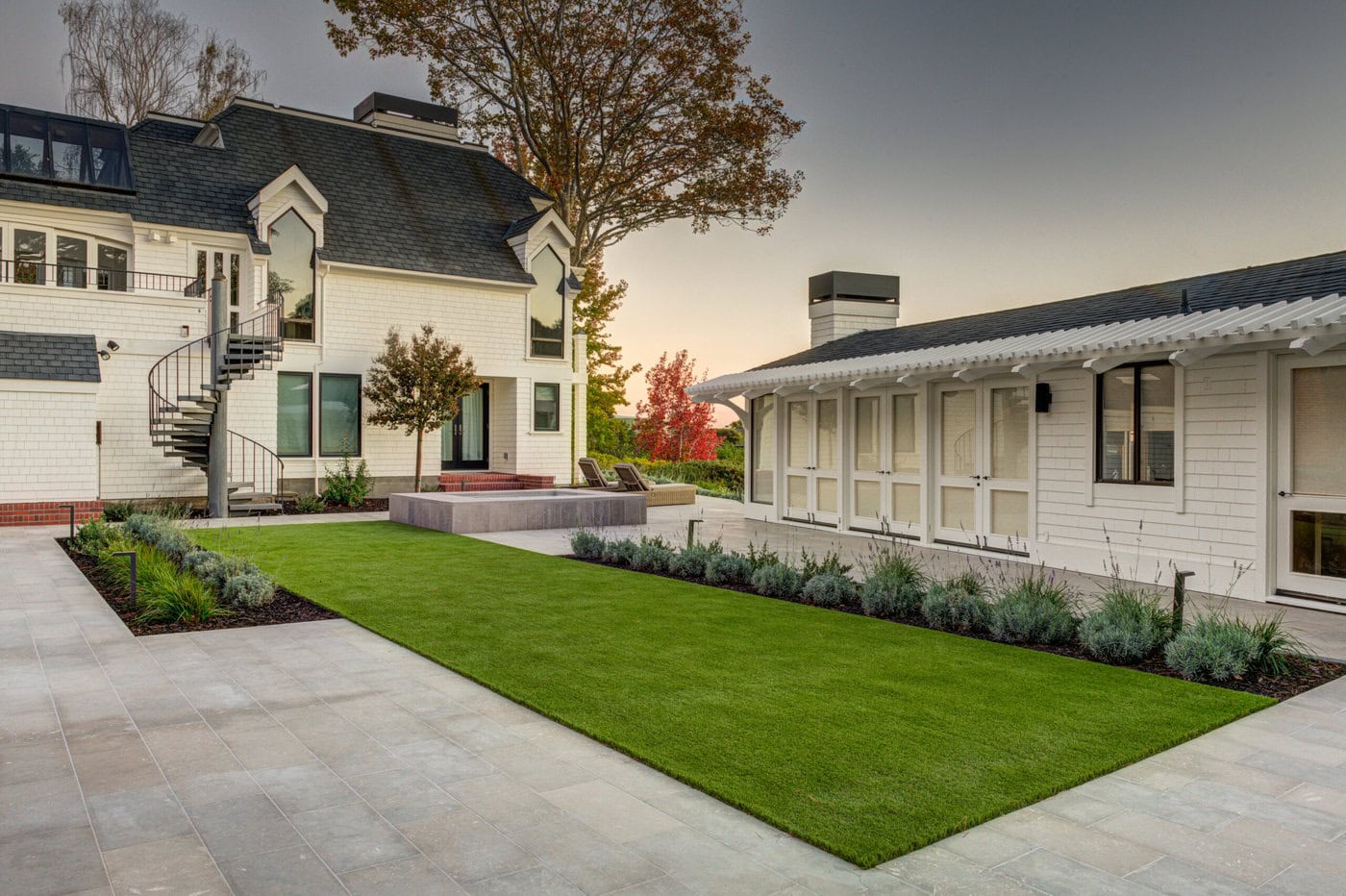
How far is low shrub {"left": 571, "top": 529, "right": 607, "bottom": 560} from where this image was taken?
432 inches

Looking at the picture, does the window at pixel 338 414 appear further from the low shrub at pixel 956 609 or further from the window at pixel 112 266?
the low shrub at pixel 956 609

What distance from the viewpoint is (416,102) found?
78.6 ft

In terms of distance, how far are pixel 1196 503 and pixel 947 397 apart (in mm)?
3703

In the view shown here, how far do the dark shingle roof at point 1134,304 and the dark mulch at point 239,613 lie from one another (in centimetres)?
892

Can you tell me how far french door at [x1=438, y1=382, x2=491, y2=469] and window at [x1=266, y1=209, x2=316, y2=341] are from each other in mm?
4231

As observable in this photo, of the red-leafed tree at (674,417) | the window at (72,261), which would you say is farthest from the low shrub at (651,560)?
the red-leafed tree at (674,417)

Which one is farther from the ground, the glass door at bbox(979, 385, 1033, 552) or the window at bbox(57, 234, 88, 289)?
the window at bbox(57, 234, 88, 289)

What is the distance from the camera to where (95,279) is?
56.9 feet

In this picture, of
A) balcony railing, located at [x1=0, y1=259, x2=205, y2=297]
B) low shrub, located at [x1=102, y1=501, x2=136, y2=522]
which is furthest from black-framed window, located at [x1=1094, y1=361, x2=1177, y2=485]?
balcony railing, located at [x1=0, y1=259, x2=205, y2=297]

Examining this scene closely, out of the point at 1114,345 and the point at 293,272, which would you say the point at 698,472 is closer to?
the point at 293,272

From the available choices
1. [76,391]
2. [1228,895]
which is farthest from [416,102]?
[1228,895]

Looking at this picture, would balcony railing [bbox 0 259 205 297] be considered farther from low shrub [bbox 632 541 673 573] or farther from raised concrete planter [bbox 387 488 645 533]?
low shrub [bbox 632 541 673 573]

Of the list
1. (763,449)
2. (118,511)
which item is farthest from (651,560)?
(118,511)

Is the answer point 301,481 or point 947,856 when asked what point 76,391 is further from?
point 947,856
